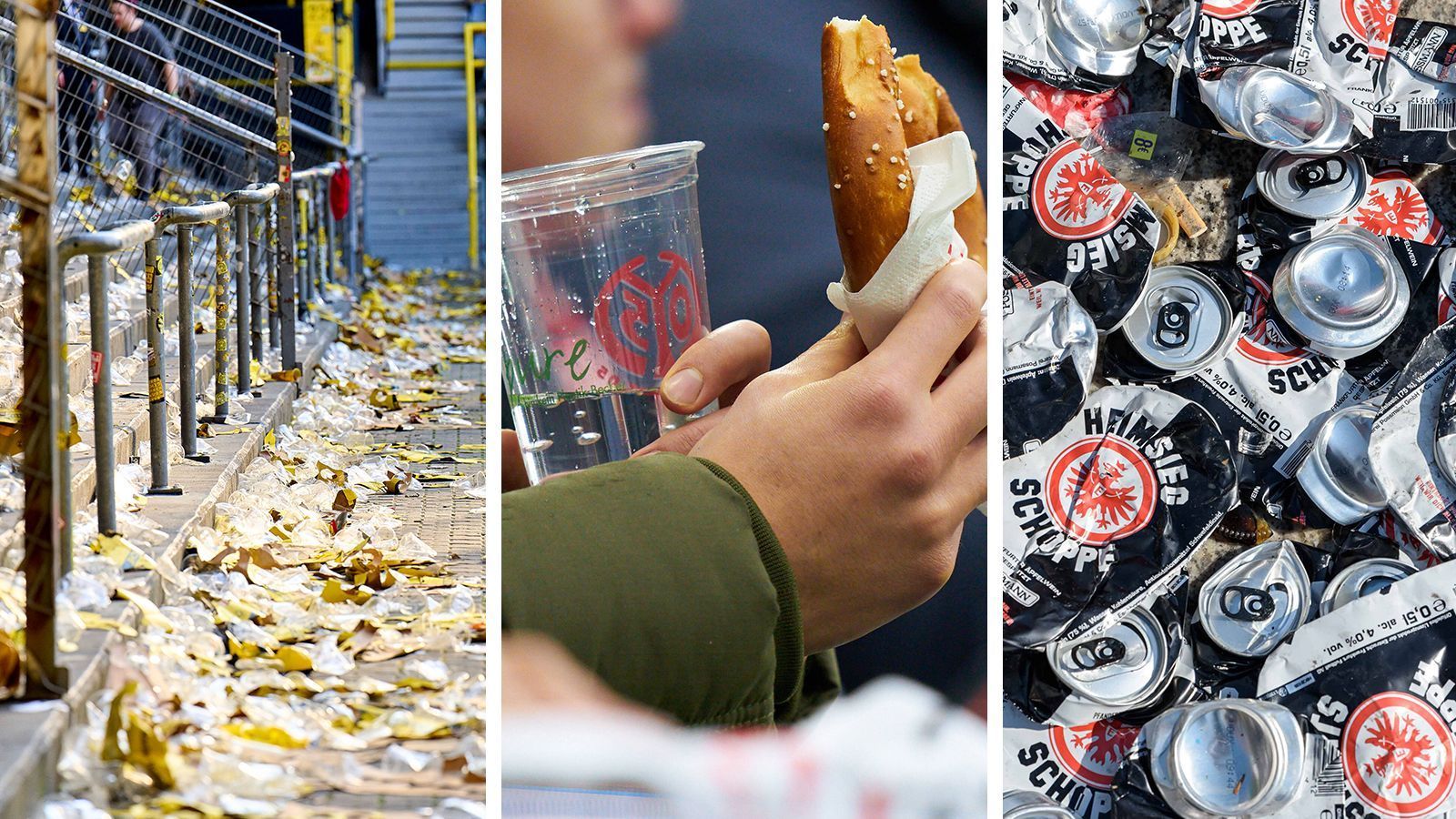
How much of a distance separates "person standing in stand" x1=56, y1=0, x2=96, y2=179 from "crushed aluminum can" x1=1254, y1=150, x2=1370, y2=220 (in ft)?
11.8

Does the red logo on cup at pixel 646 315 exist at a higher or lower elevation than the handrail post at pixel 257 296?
lower

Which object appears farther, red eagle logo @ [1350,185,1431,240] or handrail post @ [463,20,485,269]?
handrail post @ [463,20,485,269]

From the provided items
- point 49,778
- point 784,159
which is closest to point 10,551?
point 49,778

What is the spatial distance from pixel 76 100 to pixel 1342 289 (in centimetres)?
441

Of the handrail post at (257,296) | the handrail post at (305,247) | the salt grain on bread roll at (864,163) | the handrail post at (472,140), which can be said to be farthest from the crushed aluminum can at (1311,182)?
the handrail post at (472,140)

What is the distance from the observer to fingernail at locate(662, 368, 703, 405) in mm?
1552

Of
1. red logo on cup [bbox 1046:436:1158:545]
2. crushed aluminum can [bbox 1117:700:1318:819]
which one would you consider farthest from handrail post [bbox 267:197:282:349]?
crushed aluminum can [bbox 1117:700:1318:819]

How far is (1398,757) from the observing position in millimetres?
1893

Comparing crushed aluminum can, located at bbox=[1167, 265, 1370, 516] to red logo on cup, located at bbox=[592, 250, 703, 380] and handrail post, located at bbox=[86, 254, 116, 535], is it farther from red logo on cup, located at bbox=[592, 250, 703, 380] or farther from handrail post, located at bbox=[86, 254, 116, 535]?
handrail post, located at bbox=[86, 254, 116, 535]

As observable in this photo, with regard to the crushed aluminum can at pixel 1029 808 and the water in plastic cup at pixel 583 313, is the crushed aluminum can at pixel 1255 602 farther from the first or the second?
the water in plastic cup at pixel 583 313

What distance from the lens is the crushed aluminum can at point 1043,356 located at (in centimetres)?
182

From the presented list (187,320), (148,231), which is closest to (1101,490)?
(148,231)

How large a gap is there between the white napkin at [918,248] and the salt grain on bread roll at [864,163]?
0.01 metres

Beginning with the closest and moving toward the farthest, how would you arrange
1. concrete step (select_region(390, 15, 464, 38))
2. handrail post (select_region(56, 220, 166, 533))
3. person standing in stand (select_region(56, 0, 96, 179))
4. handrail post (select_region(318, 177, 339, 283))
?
handrail post (select_region(56, 220, 166, 533)) → person standing in stand (select_region(56, 0, 96, 179)) → handrail post (select_region(318, 177, 339, 283)) → concrete step (select_region(390, 15, 464, 38))
